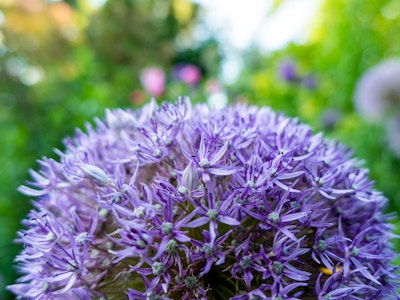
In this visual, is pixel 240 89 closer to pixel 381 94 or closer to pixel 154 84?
pixel 154 84

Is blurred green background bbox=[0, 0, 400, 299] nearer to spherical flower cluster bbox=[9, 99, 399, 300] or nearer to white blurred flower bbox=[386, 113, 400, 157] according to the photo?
white blurred flower bbox=[386, 113, 400, 157]

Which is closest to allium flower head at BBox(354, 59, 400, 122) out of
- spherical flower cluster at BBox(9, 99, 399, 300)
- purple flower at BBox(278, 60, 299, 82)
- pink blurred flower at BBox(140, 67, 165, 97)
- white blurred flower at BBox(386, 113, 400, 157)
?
white blurred flower at BBox(386, 113, 400, 157)

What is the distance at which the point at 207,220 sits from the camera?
1.42ft

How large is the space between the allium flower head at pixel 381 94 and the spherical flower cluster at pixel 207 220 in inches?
48.5

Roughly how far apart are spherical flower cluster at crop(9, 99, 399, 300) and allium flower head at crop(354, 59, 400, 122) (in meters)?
1.23

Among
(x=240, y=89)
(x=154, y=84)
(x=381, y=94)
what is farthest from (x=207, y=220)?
(x=240, y=89)

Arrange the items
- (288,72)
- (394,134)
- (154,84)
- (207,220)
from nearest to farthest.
Answer: (207,220) < (394,134) < (288,72) < (154,84)

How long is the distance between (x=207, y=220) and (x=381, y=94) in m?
1.53

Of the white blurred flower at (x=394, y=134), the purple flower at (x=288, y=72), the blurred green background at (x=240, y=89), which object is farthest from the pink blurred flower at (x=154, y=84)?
the white blurred flower at (x=394, y=134)

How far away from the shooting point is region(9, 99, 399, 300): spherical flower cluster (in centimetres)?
44

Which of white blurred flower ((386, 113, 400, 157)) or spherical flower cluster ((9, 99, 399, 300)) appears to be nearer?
spherical flower cluster ((9, 99, 399, 300))

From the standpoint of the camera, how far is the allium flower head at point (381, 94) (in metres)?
1.70

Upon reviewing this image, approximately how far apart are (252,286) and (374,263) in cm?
16

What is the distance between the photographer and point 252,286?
459mm
